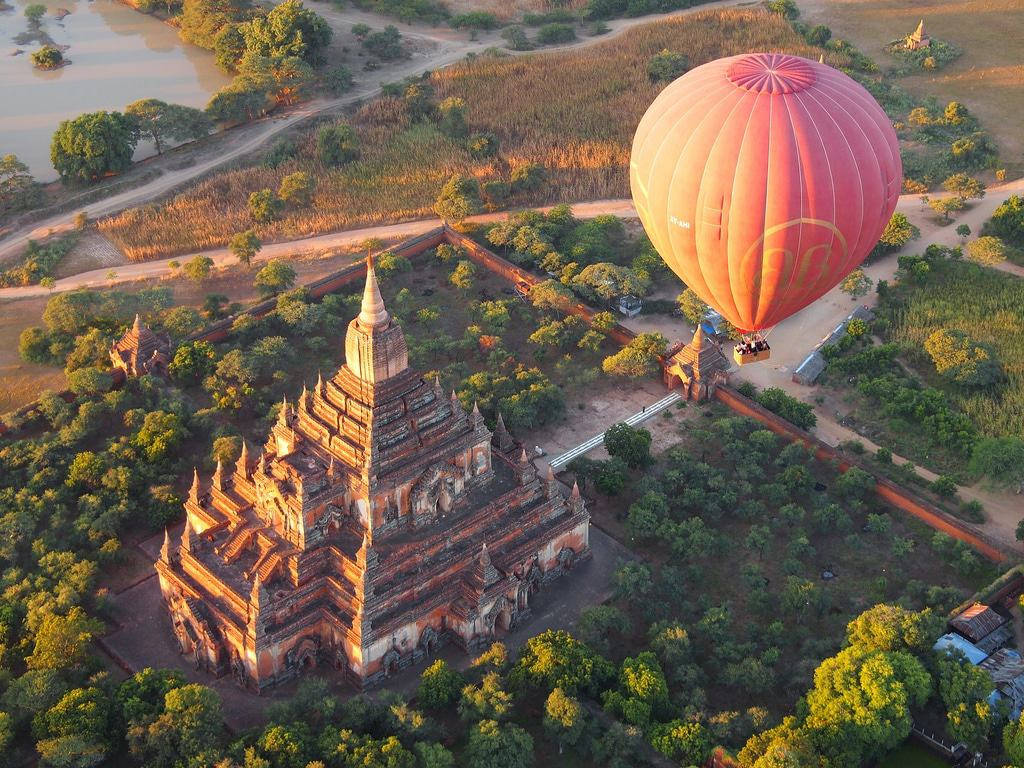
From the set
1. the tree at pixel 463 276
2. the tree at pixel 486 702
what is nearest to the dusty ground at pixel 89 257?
the tree at pixel 463 276

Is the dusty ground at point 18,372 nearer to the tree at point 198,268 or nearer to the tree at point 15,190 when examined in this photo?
the tree at point 198,268

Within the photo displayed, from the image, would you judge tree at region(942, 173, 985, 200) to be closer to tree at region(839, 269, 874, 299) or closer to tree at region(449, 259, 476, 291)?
tree at region(839, 269, 874, 299)

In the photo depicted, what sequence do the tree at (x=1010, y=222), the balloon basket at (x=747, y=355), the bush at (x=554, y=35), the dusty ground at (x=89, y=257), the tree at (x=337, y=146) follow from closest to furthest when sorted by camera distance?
the balloon basket at (x=747, y=355) < the dusty ground at (x=89, y=257) < the tree at (x=1010, y=222) < the tree at (x=337, y=146) < the bush at (x=554, y=35)

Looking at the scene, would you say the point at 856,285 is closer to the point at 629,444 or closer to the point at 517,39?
the point at 629,444

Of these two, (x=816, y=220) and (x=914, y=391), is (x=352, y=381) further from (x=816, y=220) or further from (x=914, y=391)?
(x=914, y=391)

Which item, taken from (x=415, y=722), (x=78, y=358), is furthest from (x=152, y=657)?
(x=78, y=358)

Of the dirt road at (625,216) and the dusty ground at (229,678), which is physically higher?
the dusty ground at (229,678)

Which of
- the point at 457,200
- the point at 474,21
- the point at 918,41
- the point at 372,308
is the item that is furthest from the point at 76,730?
the point at 918,41
